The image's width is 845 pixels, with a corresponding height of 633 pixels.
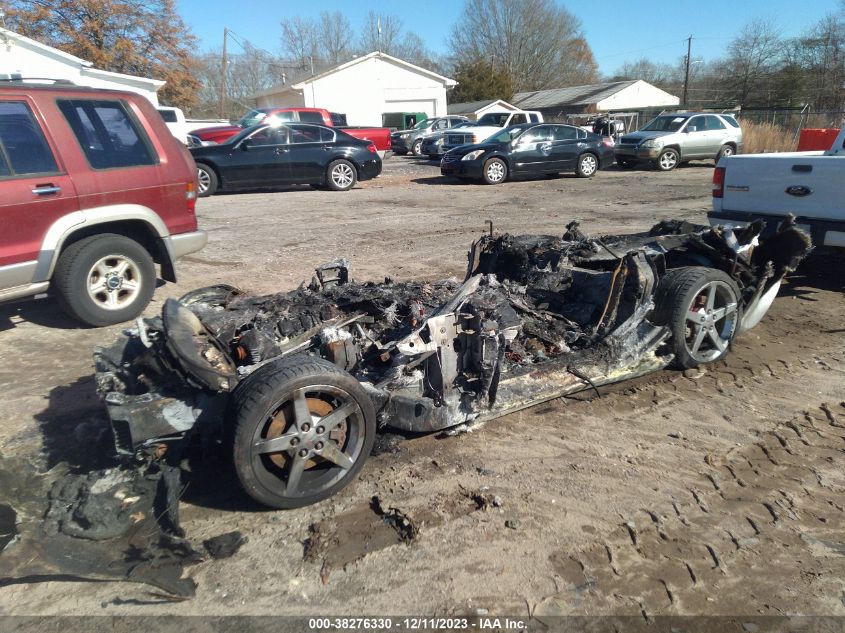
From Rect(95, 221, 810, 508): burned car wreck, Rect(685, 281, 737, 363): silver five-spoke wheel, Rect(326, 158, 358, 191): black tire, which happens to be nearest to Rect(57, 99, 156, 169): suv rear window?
Rect(95, 221, 810, 508): burned car wreck

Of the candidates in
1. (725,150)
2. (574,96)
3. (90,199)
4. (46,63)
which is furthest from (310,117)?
(574,96)

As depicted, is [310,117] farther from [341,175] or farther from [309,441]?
[309,441]

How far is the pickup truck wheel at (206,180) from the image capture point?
13.8 metres

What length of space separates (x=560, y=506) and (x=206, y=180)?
42.2 feet

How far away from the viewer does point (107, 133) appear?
563 centimetres

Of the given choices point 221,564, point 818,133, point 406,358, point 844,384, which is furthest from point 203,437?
point 818,133

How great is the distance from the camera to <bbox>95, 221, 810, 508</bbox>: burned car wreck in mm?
3020

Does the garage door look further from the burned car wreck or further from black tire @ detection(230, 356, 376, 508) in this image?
black tire @ detection(230, 356, 376, 508)

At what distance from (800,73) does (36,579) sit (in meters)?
48.5

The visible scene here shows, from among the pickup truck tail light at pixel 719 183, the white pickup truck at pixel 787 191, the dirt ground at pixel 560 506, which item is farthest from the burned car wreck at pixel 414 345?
the pickup truck tail light at pixel 719 183

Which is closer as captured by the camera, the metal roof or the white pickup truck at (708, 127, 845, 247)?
the white pickup truck at (708, 127, 845, 247)

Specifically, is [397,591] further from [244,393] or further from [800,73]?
[800,73]

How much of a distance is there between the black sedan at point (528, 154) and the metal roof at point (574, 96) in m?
32.2

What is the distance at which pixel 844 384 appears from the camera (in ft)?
14.3
